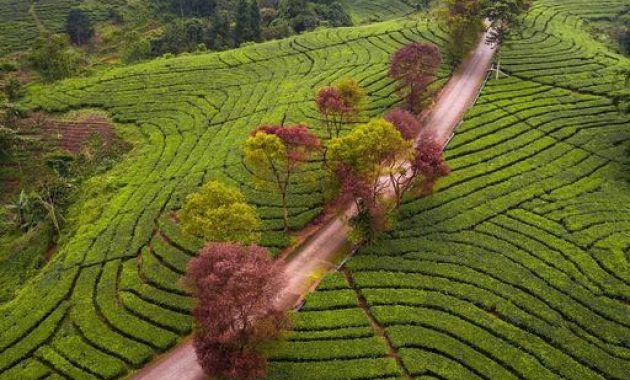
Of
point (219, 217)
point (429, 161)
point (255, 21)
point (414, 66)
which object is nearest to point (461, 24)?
point (414, 66)

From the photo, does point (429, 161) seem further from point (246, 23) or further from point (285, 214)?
point (246, 23)

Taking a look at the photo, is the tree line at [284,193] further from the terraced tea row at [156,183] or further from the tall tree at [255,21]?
the tall tree at [255,21]

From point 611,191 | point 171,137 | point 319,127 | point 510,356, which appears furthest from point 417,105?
point 510,356

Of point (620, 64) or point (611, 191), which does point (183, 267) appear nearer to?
point (611, 191)

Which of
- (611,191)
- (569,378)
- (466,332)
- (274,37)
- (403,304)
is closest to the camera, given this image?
(569,378)

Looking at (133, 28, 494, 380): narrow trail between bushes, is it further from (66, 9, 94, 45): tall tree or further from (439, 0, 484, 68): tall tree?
(66, 9, 94, 45): tall tree

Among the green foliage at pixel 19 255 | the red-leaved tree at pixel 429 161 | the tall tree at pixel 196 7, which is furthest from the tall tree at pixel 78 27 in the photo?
the red-leaved tree at pixel 429 161

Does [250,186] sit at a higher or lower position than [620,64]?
lower
